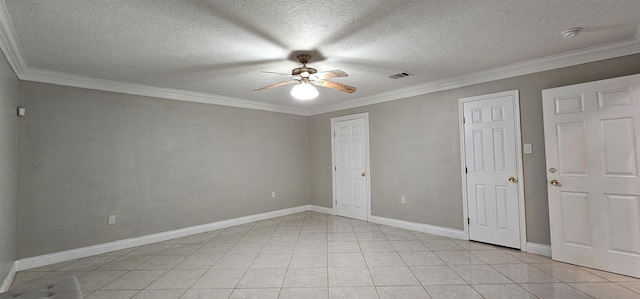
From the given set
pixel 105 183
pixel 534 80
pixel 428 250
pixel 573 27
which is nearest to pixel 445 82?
pixel 534 80

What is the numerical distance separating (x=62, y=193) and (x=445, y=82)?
5.51m

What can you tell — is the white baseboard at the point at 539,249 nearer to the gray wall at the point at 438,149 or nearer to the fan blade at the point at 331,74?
the gray wall at the point at 438,149

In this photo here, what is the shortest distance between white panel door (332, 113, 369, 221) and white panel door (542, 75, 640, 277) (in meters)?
2.77

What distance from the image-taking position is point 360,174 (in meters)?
5.19

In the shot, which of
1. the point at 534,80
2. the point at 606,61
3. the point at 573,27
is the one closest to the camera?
the point at 573,27

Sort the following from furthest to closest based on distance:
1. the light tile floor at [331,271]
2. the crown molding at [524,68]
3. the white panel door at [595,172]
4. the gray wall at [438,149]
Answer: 1. the gray wall at [438,149]
2. the crown molding at [524,68]
3. the white panel door at [595,172]
4. the light tile floor at [331,271]

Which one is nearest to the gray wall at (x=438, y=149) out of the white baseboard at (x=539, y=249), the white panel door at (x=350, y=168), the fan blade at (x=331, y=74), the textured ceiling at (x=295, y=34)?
the white baseboard at (x=539, y=249)

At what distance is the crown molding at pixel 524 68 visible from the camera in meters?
2.78

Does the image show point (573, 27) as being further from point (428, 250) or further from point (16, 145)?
point (16, 145)

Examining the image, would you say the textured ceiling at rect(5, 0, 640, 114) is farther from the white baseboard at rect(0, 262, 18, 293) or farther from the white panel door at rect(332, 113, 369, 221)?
the white baseboard at rect(0, 262, 18, 293)

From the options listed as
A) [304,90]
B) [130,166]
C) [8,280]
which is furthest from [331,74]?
[8,280]

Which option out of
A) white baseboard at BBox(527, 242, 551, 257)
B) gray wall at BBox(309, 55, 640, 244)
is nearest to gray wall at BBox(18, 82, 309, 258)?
gray wall at BBox(309, 55, 640, 244)

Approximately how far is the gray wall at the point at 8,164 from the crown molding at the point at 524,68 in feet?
15.4

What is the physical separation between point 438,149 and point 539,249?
5.76ft
